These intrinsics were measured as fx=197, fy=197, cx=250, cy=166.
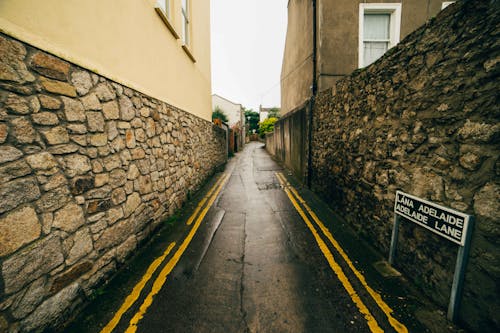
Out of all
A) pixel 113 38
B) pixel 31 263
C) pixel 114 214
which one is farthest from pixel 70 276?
pixel 113 38

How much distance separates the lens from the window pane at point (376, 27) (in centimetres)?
734

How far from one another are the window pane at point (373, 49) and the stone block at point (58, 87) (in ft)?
28.9

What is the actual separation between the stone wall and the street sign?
4327 millimetres

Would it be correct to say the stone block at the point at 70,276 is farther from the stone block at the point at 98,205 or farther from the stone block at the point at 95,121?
the stone block at the point at 95,121

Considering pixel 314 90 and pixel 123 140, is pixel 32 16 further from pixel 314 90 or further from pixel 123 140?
pixel 314 90

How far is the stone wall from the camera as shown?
1767mm

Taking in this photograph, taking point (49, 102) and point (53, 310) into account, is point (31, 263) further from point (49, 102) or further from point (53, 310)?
point (49, 102)

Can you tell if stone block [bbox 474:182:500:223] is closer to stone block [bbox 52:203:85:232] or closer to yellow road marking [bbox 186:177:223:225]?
stone block [bbox 52:203:85:232]

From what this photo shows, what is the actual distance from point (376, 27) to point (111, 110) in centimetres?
924

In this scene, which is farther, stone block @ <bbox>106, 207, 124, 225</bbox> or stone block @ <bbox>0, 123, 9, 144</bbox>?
stone block @ <bbox>106, 207, 124, 225</bbox>

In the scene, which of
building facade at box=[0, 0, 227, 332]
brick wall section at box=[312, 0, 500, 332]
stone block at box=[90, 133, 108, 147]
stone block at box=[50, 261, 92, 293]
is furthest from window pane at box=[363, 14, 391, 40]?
stone block at box=[50, 261, 92, 293]

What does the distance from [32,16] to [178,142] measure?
383 centimetres

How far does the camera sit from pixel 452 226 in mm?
2174

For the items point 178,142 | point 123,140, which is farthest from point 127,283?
point 178,142
